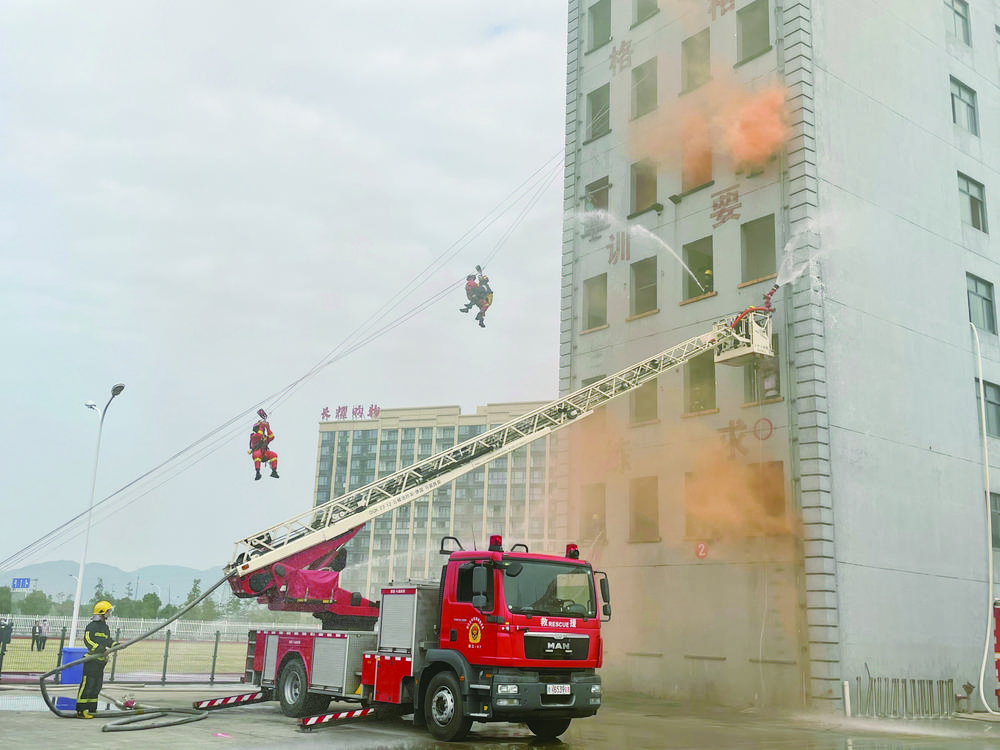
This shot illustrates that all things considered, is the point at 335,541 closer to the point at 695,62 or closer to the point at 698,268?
the point at 698,268

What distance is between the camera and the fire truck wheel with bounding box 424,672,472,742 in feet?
44.5

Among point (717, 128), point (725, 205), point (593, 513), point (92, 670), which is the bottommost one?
point (92, 670)

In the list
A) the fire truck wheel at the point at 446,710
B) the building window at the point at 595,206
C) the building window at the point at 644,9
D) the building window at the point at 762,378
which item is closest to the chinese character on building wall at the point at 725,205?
the building window at the point at 762,378

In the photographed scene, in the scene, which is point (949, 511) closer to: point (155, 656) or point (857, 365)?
point (857, 365)

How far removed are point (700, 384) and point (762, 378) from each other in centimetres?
255

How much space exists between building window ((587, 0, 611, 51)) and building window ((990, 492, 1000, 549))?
20.0 meters

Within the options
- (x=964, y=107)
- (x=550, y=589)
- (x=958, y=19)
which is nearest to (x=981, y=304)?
(x=964, y=107)

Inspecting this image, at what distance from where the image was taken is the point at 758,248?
25.4 meters

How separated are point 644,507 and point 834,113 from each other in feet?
40.8

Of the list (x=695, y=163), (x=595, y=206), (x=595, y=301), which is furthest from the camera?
(x=595, y=206)

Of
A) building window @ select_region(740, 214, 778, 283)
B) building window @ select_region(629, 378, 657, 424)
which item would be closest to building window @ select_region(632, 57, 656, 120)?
building window @ select_region(740, 214, 778, 283)

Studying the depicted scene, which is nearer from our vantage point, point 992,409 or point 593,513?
point 992,409

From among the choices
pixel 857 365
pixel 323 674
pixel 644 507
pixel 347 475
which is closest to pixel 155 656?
pixel 644 507

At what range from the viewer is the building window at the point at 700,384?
25594 millimetres
